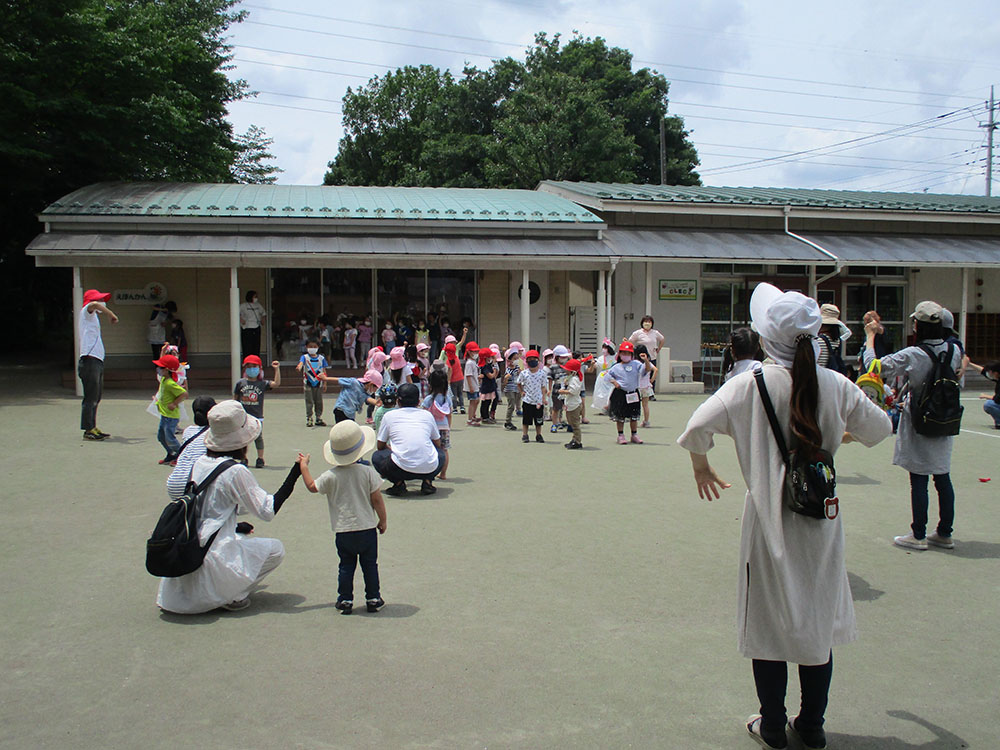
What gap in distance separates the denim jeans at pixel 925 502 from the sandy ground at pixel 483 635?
213 mm

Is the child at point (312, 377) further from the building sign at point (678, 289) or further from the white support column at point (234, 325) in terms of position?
the building sign at point (678, 289)

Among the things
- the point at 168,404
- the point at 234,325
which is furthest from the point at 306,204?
the point at 168,404

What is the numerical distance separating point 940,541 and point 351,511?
4.62m

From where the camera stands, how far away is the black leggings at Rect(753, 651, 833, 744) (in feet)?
11.3

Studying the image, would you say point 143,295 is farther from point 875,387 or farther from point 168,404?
point 875,387

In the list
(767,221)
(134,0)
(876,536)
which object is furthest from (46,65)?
(876,536)

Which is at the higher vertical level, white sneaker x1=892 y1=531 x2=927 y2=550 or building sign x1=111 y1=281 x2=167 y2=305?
building sign x1=111 y1=281 x2=167 y2=305

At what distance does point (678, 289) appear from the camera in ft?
73.5

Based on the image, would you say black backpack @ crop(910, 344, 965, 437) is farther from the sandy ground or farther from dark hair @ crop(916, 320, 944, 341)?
the sandy ground

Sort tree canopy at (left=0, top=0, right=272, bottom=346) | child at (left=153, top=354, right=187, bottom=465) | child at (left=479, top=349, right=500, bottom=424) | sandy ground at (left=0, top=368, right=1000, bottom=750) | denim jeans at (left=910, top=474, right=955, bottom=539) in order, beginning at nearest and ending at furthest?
sandy ground at (left=0, top=368, right=1000, bottom=750) < denim jeans at (left=910, top=474, right=955, bottom=539) < child at (left=153, top=354, right=187, bottom=465) < child at (left=479, top=349, right=500, bottom=424) < tree canopy at (left=0, top=0, right=272, bottom=346)

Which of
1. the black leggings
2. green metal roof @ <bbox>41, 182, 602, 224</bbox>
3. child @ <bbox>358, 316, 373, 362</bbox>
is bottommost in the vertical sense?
the black leggings

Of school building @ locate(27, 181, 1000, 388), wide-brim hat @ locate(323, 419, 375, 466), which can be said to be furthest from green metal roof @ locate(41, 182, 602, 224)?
wide-brim hat @ locate(323, 419, 375, 466)

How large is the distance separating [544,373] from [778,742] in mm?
8970

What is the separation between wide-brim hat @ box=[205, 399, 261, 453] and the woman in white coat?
2.87 m
